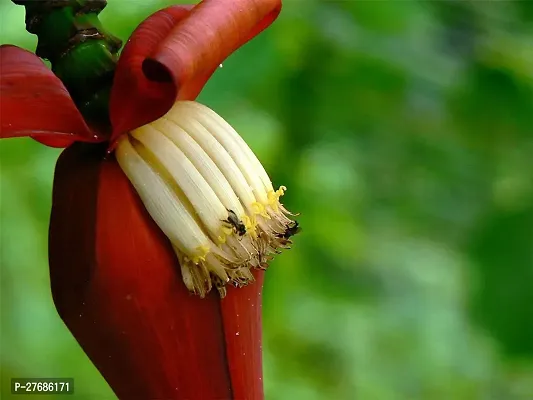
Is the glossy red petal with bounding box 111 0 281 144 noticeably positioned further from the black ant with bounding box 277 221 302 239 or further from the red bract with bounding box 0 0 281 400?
the black ant with bounding box 277 221 302 239

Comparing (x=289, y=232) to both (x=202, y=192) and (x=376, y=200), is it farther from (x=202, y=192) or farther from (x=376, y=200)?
(x=376, y=200)

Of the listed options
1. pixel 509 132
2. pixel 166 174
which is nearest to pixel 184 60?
pixel 166 174

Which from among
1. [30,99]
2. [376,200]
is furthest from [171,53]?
[376,200]

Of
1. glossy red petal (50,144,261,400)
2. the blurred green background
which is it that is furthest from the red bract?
the blurred green background

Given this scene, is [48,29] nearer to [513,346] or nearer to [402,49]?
[402,49]

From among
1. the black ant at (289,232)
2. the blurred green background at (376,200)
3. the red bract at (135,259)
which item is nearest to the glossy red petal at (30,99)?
the red bract at (135,259)

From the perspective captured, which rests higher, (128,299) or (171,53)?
(171,53)

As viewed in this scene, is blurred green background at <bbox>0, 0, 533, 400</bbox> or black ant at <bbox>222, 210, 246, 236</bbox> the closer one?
→ black ant at <bbox>222, 210, 246, 236</bbox>
